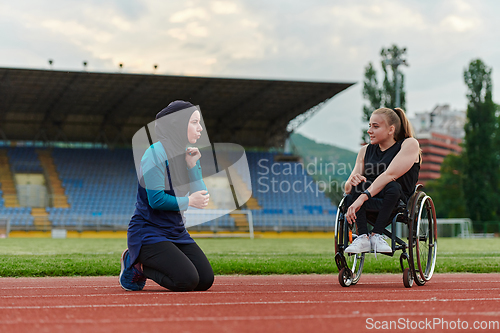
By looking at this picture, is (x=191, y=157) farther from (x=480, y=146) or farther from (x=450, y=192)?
(x=450, y=192)

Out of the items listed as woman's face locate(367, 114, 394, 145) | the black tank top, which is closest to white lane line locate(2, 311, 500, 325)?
the black tank top

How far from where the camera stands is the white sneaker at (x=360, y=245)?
4.26 meters

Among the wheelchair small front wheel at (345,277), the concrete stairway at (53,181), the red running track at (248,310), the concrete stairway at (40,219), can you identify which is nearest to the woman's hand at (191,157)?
the red running track at (248,310)

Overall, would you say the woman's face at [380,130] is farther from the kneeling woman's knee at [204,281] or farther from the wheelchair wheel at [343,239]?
the kneeling woman's knee at [204,281]

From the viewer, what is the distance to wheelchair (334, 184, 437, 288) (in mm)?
4340

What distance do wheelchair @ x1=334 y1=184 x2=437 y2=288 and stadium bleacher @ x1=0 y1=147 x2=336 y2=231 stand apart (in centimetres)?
2249

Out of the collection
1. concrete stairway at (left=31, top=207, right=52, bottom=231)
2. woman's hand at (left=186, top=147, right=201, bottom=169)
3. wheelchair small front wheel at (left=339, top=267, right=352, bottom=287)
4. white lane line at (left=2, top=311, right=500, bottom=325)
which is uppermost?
woman's hand at (left=186, top=147, right=201, bottom=169)

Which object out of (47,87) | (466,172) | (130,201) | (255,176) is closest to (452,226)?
(466,172)

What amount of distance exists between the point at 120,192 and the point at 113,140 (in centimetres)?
494

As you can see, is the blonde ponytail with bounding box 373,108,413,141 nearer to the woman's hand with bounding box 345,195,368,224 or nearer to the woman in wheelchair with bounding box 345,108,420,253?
the woman in wheelchair with bounding box 345,108,420,253

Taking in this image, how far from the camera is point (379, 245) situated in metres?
4.28

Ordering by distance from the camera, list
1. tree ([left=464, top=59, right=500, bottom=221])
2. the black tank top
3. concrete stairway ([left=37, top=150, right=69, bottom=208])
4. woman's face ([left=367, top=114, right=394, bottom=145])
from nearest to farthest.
A: the black tank top, woman's face ([left=367, top=114, right=394, bottom=145]), concrete stairway ([left=37, top=150, right=69, bottom=208]), tree ([left=464, top=59, right=500, bottom=221])

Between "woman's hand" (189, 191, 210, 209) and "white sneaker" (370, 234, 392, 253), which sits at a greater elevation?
"woman's hand" (189, 191, 210, 209)

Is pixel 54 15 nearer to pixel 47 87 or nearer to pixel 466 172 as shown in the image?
pixel 47 87
